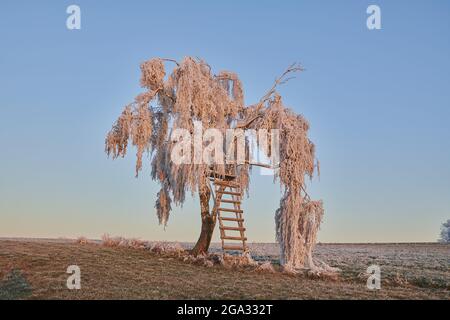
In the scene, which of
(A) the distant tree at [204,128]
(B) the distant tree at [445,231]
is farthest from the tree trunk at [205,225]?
(B) the distant tree at [445,231]

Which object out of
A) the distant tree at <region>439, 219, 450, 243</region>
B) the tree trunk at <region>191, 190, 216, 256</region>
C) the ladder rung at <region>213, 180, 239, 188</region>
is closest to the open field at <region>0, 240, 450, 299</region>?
the tree trunk at <region>191, 190, 216, 256</region>

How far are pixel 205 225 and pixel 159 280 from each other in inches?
259

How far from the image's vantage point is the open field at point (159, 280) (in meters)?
11.9

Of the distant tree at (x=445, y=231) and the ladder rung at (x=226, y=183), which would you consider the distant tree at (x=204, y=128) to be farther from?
the distant tree at (x=445, y=231)

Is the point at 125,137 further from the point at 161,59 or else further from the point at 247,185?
the point at 247,185

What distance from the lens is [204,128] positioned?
19391mm

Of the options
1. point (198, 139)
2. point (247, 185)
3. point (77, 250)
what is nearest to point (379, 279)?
point (247, 185)

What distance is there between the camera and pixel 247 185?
20984mm

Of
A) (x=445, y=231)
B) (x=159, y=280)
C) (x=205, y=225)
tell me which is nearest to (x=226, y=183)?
(x=205, y=225)

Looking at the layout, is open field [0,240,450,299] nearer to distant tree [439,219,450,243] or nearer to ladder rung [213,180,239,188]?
ladder rung [213,180,239,188]

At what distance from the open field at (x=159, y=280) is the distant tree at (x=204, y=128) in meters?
2.11

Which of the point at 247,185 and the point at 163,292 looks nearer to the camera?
the point at 163,292
